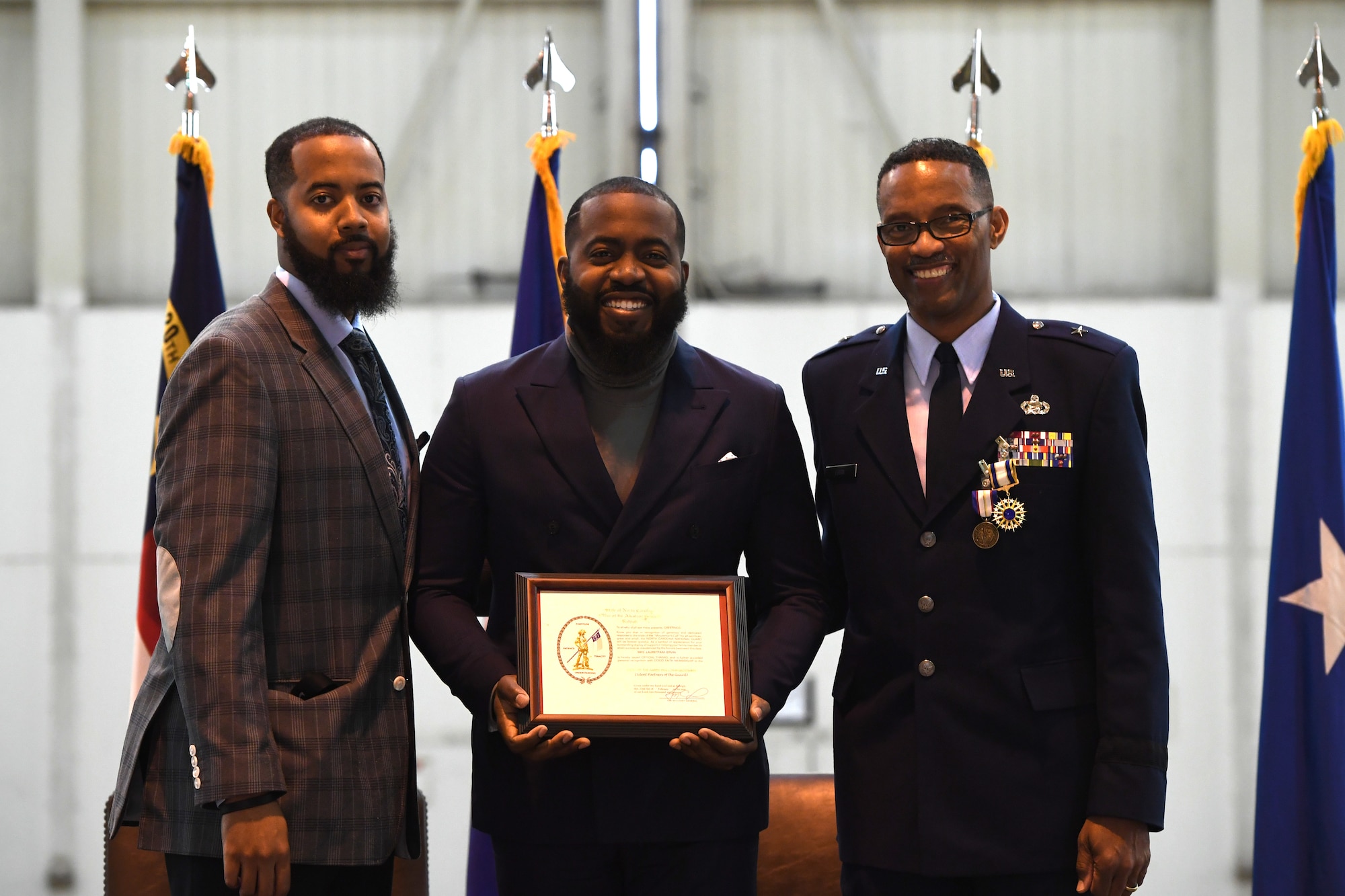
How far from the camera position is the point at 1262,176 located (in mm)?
5750

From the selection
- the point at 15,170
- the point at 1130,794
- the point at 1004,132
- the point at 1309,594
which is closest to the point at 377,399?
the point at 1130,794

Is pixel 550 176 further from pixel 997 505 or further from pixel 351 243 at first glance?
pixel 997 505

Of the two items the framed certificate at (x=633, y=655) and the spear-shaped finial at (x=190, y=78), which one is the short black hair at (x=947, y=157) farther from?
the spear-shaped finial at (x=190, y=78)

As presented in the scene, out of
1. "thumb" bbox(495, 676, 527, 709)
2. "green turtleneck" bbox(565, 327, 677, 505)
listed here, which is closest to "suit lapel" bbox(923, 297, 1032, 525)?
"green turtleneck" bbox(565, 327, 677, 505)

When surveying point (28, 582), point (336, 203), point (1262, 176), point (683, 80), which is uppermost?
point (683, 80)

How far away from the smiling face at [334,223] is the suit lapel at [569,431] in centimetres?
37

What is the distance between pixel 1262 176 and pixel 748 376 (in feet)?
14.8

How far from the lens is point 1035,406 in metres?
2.07

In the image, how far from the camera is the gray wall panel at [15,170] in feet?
19.0

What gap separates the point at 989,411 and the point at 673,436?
53 cm

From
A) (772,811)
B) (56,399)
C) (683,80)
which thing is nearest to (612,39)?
(683,80)

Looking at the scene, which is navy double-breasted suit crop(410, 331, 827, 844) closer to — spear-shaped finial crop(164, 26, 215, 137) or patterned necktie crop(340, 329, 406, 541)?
patterned necktie crop(340, 329, 406, 541)

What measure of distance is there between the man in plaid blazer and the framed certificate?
31 centimetres

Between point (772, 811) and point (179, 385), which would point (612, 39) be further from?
point (179, 385)
